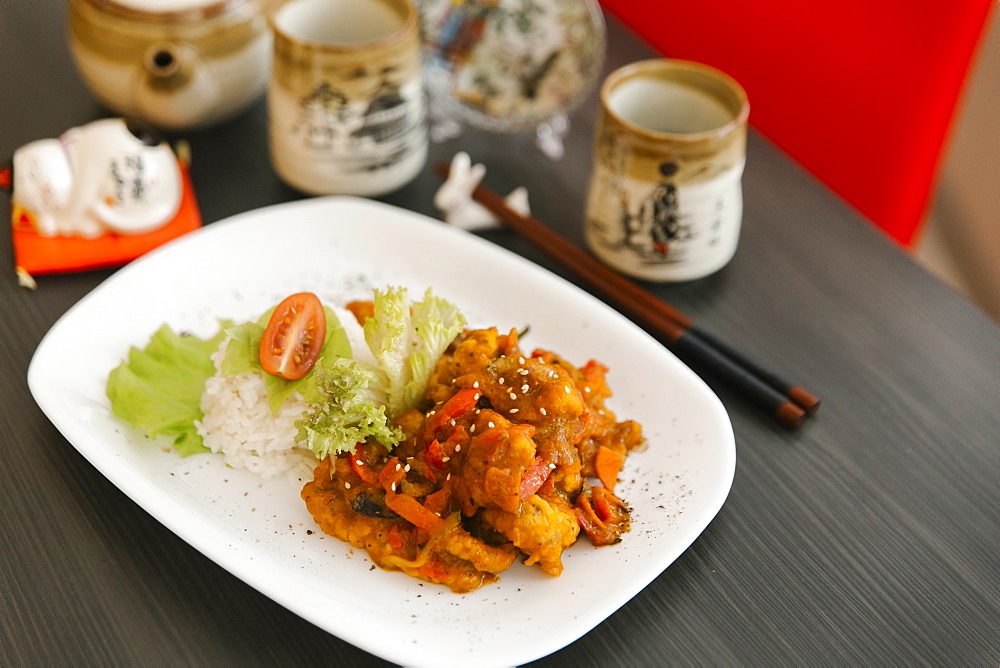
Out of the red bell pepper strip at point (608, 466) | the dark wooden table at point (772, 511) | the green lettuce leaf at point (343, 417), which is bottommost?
the dark wooden table at point (772, 511)

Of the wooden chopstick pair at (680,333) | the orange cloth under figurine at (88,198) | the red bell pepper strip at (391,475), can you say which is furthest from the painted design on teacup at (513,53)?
the red bell pepper strip at (391,475)

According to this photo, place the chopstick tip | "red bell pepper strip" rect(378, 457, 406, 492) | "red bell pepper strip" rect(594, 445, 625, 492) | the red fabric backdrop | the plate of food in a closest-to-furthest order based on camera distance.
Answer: the plate of food, "red bell pepper strip" rect(378, 457, 406, 492), "red bell pepper strip" rect(594, 445, 625, 492), the chopstick tip, the red fabric backdrop

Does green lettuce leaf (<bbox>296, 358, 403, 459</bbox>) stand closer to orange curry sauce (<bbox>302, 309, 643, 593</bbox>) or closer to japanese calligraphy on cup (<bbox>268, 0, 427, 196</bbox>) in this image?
orange curry sauce (<bbox>302, 309, 643, 593</bbox>)

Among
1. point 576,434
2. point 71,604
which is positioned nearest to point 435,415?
point 576,434

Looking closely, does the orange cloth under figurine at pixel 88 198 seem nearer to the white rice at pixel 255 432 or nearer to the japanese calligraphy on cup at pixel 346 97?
the japanese calligraphy on cup at pixel 346 97

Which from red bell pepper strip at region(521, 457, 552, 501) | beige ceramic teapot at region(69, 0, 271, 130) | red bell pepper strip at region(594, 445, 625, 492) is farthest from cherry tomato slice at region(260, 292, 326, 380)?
beige ceramic teapot at region(69, 0, 271, 130)

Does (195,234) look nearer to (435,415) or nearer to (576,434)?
(435,415)
